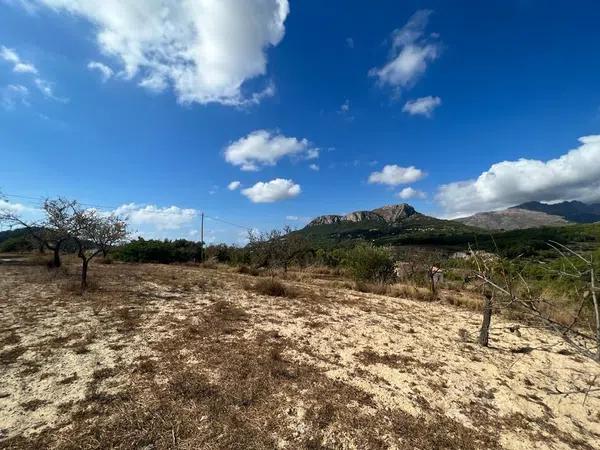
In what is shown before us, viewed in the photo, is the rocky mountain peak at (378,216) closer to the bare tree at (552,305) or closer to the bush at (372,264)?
the bush at (372,264)

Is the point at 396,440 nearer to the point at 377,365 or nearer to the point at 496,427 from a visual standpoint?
the point at 496,427

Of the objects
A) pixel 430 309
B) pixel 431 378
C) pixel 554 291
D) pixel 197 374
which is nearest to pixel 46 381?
pixel 197 374

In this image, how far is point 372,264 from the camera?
19.6 meters

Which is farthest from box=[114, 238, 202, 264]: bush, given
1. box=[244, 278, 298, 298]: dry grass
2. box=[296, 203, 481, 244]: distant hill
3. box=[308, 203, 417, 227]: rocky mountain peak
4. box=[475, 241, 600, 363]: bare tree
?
box=[308, 203, 417, 227]: rocky mountain peak

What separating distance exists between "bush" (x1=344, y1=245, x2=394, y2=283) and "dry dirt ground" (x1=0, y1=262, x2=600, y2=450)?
9.58 m

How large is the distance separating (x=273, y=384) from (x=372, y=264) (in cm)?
1495

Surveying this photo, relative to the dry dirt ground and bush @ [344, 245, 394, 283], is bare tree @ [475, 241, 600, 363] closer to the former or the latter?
the dry dirt ground

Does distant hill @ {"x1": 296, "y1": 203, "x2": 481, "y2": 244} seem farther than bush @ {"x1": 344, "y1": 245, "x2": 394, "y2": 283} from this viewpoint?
Yes

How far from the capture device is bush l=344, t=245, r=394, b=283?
19484 millimetres

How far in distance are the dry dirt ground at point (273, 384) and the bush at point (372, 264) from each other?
9584 millimetres

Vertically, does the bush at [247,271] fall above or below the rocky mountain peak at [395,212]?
below

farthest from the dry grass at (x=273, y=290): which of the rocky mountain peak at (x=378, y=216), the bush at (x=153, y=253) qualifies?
the rocky mountain peak at (x=378, y=216)

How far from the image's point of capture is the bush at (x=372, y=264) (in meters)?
19.5

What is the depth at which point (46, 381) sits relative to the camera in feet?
16.9
